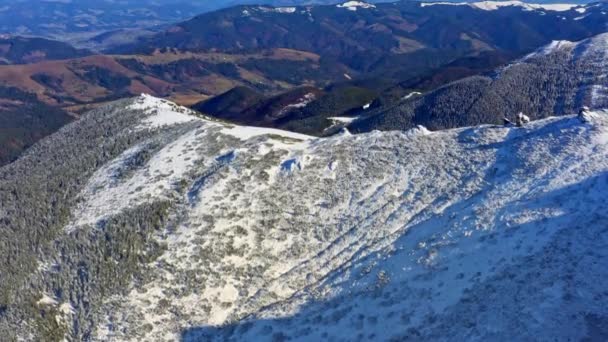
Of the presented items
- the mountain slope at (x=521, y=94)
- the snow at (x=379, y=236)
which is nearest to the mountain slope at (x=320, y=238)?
the snow at (x=379, y=236)

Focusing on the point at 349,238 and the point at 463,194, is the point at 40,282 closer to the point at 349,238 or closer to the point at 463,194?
the point at 349,238

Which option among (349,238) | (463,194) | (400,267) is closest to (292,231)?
(349,238)

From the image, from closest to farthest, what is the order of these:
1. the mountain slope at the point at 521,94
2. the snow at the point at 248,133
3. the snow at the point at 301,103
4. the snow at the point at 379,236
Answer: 1. the snow at the point at 379,236
2. the snow at the point at 248,133
3. the mountain slope at the point at 521,94
4. the snow at the point at 301,103

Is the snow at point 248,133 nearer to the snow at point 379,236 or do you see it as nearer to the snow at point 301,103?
the snow at point 379,236

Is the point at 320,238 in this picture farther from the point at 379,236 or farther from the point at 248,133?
the point at 248,133

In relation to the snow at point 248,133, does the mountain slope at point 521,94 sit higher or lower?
Answer: lower

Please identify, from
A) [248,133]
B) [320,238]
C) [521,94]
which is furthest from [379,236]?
[521,94]

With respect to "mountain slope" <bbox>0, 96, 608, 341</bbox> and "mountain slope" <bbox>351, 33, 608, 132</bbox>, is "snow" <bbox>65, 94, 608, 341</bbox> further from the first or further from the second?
"mountain slope" <bbox>351, 33, 608, 132</bbox>
